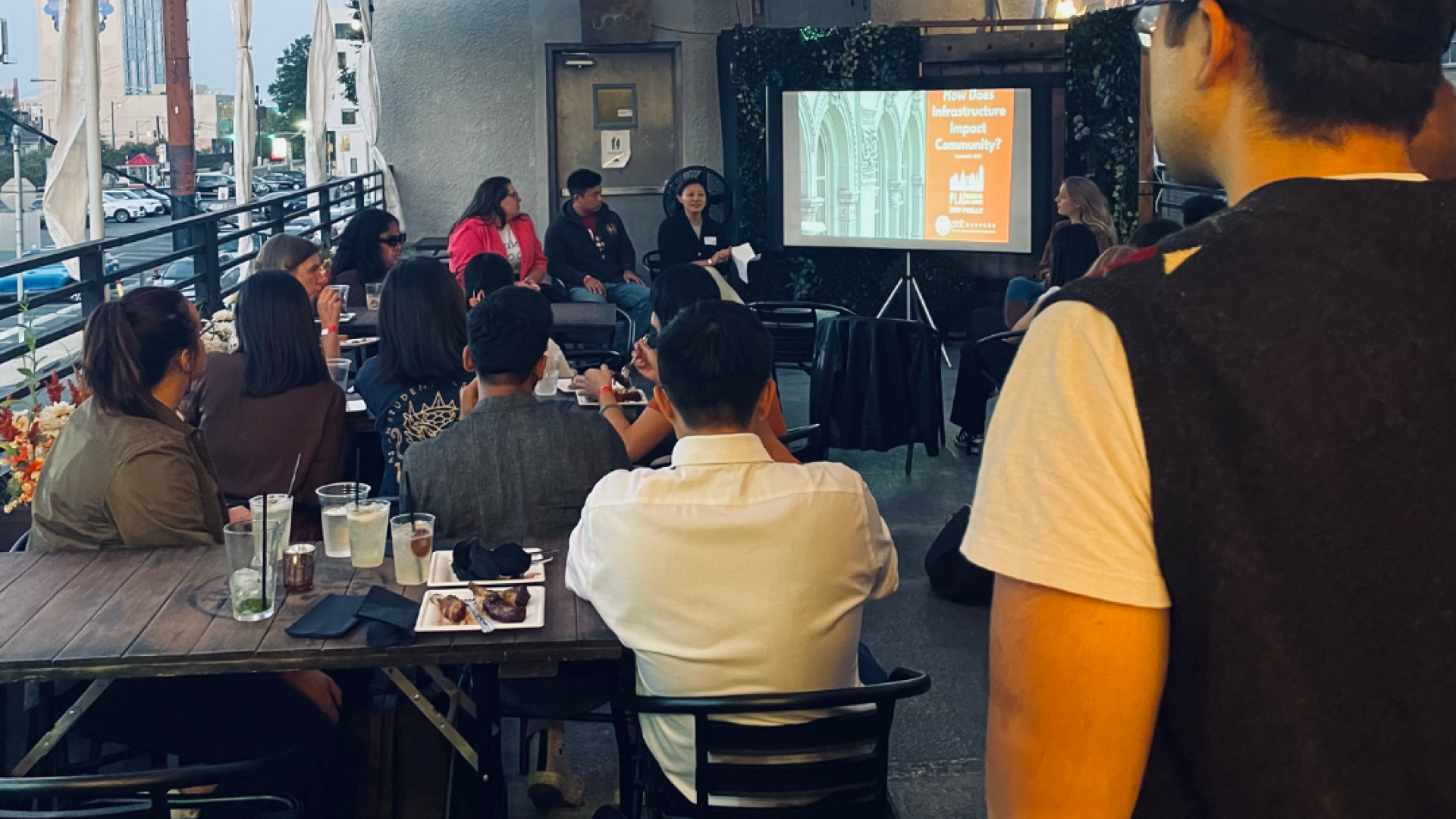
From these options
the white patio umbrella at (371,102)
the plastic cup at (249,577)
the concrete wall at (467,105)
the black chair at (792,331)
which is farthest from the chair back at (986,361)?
the white patio umbrella at (371,102)

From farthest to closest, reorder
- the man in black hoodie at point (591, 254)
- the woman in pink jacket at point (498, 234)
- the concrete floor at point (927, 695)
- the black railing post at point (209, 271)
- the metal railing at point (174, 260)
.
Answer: the man in black hoodie at point (591, 254) → the woman in pink jacket at point (498, 234) → the black railing post at point (209, 271) → the metal railing at point (174, 260) → the concrete floor at point (927, 695)

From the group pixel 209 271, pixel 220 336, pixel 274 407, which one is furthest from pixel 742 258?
pixel 274 407

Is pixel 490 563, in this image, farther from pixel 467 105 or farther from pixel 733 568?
pixel 467 105

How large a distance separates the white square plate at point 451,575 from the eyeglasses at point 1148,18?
154cm

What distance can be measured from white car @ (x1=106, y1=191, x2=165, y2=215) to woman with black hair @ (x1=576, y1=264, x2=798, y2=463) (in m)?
38.5

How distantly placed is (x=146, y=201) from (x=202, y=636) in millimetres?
42527

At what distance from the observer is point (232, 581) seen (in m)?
2.21

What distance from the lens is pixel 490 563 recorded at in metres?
2.31

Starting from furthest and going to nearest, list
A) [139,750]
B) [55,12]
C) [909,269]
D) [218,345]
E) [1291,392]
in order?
[909,269] → [55,12] → [218,345] → [139,750] → [1291,392]

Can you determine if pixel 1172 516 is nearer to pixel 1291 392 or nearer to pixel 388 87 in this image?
pixel 1291 392

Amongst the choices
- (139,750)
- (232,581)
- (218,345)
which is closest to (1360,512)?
(232,581)

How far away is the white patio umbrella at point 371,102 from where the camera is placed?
32.4ft

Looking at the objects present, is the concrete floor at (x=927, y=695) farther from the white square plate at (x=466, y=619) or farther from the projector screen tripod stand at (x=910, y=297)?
the projector screen tripod stand at (x=910, y=297)

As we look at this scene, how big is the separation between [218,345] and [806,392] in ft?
12.8
